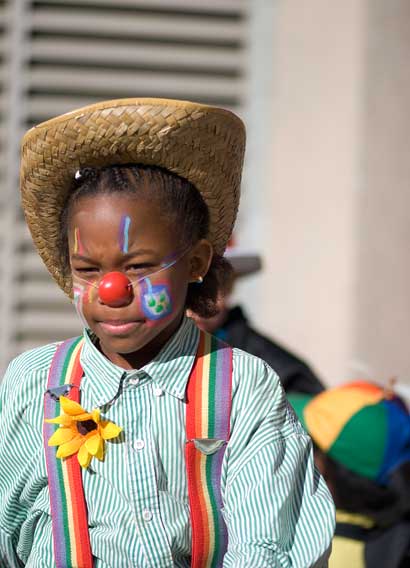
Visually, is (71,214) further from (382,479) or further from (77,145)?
(382,479)

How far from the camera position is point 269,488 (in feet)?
6.60

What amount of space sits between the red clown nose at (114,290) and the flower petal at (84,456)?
0.97ft

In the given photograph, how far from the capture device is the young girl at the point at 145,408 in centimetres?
204

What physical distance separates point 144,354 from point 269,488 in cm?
40

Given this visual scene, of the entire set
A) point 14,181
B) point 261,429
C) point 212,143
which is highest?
point 212,143

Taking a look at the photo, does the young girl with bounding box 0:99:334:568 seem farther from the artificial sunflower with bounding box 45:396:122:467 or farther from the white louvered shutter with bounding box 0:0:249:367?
the white louvered shutter with bounding box 0:0:249:367

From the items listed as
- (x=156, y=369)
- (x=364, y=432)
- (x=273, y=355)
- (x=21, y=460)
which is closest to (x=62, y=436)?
(x=21, y=460)

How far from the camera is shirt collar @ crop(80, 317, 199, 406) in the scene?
2137 mm

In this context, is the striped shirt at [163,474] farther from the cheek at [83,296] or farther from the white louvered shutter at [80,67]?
the white louvered shutter at [80,67]

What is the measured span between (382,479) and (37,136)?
1.90 metres

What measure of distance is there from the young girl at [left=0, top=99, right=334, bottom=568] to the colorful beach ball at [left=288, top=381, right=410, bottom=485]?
136 cm

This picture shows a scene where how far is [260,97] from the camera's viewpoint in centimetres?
650

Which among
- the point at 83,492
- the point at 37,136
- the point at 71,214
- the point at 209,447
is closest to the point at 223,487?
the point at 209,447

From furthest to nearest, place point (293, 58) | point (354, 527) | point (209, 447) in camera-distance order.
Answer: point (293, 58) < point (354, 527) < point (209, 447)
